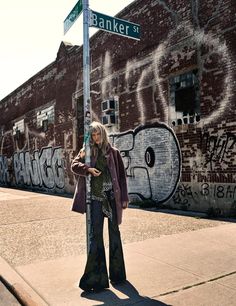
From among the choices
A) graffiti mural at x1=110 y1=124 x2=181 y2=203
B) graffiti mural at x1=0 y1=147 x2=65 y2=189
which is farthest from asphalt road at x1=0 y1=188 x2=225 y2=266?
graffiti mural at x1=0 y1=147 x2=65 y2=189

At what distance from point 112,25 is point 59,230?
4.61m

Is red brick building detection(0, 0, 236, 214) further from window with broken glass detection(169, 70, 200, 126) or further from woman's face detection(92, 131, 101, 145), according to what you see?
woman's face detection(92, 131, 101, 145)

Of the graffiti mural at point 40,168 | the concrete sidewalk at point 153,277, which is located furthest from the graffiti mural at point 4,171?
the concrete sidewalk at point 153,277

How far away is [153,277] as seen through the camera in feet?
14.4

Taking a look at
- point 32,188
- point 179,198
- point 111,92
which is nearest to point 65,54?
point 111,92

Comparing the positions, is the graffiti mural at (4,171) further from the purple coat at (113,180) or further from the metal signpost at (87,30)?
the purple coat at (113,180)

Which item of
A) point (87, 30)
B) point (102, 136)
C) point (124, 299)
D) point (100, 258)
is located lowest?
point (124, 299)

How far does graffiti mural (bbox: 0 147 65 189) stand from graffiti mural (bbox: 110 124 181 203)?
658cm

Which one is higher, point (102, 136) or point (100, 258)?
point (102, 136)

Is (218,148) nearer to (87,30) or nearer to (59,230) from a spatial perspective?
(59,230)

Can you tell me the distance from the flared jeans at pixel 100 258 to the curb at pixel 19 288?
0.51m

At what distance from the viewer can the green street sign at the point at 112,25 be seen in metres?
4.43

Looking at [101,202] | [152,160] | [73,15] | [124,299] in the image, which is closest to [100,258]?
[124,299]

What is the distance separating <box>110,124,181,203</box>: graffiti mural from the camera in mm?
10922
